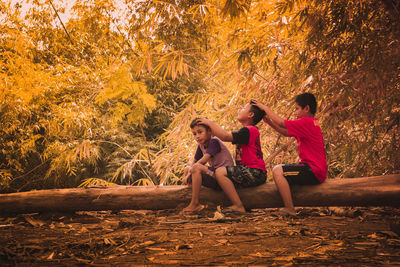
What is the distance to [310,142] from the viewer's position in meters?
2.74

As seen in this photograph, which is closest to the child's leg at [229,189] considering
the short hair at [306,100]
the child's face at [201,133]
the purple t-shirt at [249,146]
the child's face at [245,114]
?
the purple t-shirt at [249,146]

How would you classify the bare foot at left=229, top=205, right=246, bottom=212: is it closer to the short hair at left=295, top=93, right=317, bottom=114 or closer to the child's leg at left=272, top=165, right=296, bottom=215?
the child's leg at left=272, top=165, right=296, bottom=215

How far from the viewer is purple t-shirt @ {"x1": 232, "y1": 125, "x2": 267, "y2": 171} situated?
9.30 feet

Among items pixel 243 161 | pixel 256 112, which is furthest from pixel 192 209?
pixel 256 112

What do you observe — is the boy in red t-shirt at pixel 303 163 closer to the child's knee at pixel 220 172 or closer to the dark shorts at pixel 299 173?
the dark shorts at pixel 299 173

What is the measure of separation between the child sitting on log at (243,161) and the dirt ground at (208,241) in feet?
0.83

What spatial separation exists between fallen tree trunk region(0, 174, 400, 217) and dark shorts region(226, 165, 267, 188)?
0.07 m

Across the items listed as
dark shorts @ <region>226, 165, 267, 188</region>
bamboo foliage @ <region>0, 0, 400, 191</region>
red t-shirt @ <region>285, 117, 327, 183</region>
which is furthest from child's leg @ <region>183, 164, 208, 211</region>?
bamboo foliage @ <region>0, 0, 400, 191</region>

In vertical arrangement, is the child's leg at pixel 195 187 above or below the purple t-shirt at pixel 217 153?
below

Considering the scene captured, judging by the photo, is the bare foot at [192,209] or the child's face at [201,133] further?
the child's face at [201,133]

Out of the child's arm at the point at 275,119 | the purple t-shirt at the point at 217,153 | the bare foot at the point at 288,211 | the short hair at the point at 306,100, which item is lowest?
the bare foot at the point at 288,211

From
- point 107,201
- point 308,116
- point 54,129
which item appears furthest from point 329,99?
point 54,129

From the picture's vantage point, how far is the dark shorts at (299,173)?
2678 mm

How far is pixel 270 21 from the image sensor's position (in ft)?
10.5
